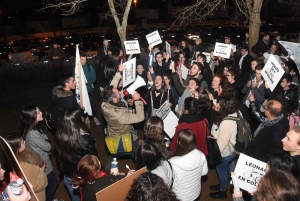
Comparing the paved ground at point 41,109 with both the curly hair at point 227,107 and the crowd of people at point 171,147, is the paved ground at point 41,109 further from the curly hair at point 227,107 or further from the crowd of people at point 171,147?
the curly hair at point 227,107

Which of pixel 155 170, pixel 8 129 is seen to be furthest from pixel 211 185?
pixel 8 129

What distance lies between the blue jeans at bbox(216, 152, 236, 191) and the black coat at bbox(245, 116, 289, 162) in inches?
25.7

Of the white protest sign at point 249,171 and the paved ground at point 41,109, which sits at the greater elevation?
the white protest sign at point 249,171

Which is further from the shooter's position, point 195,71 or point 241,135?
point 195,71

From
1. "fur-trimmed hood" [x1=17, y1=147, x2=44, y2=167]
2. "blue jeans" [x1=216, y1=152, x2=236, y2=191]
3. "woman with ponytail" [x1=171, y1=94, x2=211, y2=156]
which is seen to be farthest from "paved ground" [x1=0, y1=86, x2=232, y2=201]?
"fur-trimmed hood" [x1=17, y1=147, x2=44, y2=167]

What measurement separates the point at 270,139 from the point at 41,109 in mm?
8281

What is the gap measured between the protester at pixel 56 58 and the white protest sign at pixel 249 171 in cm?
924

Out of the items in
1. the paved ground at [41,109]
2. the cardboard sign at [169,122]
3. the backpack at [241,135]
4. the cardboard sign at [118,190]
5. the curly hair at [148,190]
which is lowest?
the paved ground at [41,109]

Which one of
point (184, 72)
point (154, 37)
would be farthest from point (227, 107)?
point (154, 37)

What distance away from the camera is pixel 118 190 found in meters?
2.97

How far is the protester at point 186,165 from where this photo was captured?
147 inches

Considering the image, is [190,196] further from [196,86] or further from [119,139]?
[196,86]

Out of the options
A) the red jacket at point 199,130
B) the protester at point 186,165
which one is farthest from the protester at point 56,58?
the protester at point 186,165

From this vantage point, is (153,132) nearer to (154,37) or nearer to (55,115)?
(55,115)
